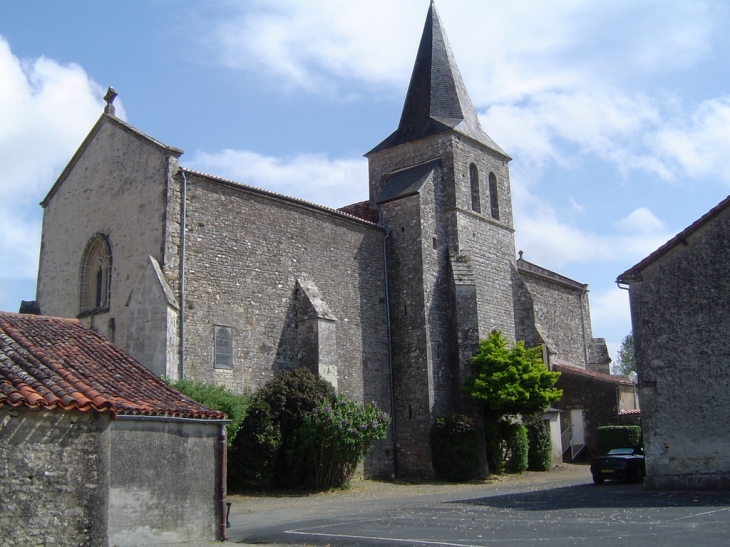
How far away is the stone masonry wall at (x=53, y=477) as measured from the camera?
1004cm

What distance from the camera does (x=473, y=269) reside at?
28422 mm

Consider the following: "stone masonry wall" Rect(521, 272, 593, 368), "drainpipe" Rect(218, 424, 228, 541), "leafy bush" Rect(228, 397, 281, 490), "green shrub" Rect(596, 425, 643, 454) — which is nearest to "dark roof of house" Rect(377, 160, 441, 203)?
"stone masonry wall" Rect(521, 272, 593, 368)

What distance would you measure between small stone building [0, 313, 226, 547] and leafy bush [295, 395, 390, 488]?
25.6ft

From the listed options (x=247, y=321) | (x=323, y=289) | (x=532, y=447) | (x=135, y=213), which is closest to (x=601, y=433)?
(x=532, y=447)

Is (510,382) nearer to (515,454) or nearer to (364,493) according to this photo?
(515,454)

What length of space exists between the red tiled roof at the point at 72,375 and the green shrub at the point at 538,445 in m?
18.3

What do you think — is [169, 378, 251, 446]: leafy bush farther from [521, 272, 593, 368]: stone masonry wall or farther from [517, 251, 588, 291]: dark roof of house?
[517, 251, 588, 291]: dark roof of house

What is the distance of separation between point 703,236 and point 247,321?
504 inches

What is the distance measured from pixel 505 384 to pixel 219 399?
404 inches

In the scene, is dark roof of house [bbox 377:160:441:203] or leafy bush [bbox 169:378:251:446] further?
dark roof of house [bbox 377:160:441:203]

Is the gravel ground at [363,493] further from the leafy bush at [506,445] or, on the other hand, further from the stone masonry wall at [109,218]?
the stone masonry wall at [109,218]

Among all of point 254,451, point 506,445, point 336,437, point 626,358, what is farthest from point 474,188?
point 626,358

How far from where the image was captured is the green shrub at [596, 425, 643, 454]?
99.0ft

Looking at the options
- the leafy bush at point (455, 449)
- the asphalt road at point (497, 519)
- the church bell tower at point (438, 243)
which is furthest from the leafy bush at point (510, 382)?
the asphalt road at point (497, 519)
